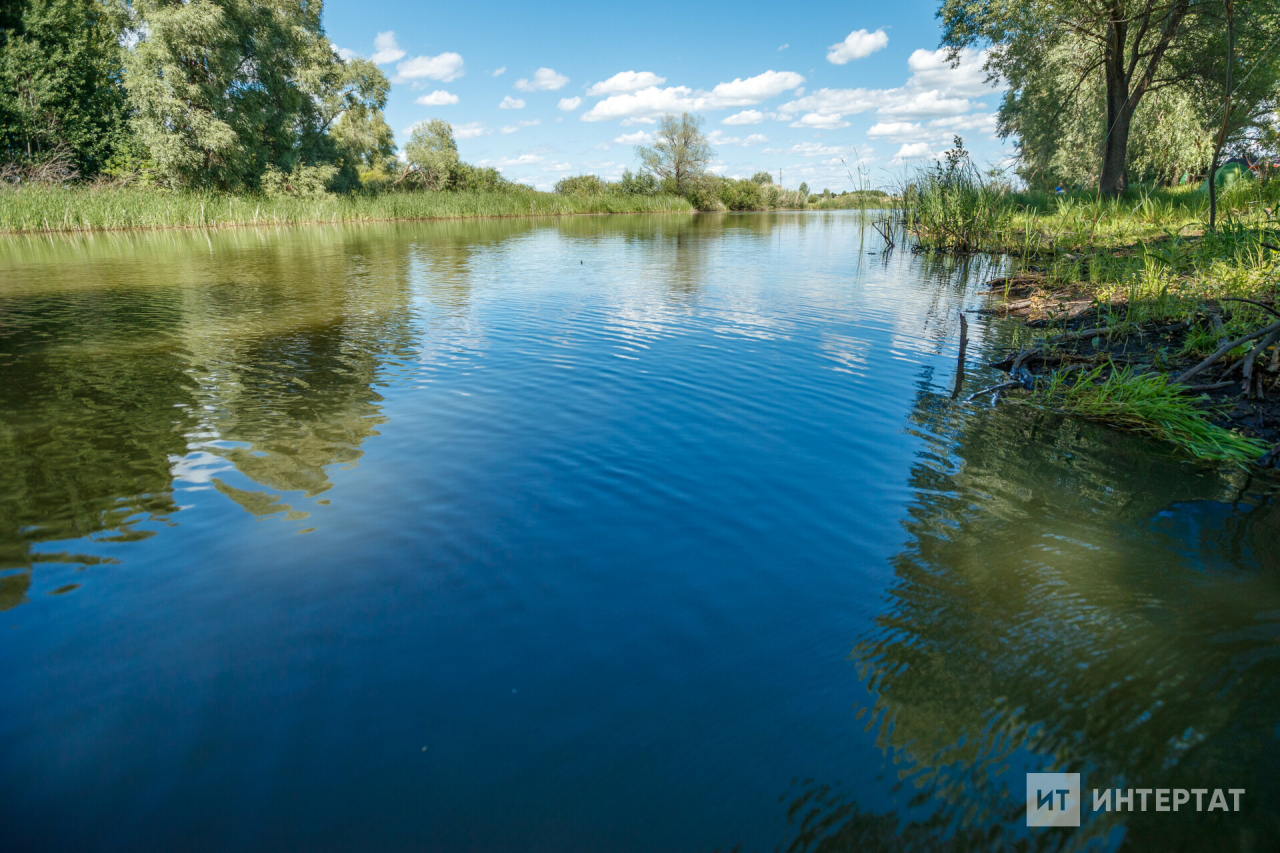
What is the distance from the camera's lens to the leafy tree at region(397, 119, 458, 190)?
57.2m

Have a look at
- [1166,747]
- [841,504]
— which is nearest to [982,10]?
[841,504]

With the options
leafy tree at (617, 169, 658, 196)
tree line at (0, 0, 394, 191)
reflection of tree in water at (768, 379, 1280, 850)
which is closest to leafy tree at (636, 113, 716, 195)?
leafy tree at (617, 169, 658, 196)

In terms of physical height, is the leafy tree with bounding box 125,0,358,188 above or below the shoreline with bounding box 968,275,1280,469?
above

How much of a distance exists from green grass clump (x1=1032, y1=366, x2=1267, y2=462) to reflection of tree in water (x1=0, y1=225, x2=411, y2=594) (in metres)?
6.88

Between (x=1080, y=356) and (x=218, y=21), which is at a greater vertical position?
(x=218, y=21)

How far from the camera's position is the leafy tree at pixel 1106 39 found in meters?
16.1

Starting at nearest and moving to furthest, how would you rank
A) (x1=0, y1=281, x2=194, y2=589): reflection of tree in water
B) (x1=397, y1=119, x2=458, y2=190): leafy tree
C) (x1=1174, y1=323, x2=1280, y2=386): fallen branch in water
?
1. (x1=0, y1=281, x2=194, y2=589): reflection of tree in water
2. (x1=1174, y1=323, x2=1280, y2=386): fallen branch in water
3. (x1=397, y1=119, x2=458, y2=190): leafy tree

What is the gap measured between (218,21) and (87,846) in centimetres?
4382

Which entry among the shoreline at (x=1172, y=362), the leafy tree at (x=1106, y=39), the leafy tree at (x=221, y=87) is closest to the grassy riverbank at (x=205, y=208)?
the leafy tree at (x=221, y=87)

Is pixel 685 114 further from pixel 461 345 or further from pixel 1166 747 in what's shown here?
pixel 1166 747

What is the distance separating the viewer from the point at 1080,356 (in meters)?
6.98

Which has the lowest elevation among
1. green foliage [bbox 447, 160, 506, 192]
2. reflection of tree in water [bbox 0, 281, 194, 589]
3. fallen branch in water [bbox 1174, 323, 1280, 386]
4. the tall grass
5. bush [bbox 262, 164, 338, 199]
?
reflection of tree in water [bbox 0, 281, 194, 589]

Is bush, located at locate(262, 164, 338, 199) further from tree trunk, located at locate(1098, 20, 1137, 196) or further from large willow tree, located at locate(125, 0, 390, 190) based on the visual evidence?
tree trunk, located at locate(1098, 20, 1137, 196)

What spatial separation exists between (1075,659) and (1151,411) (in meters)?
3.93
